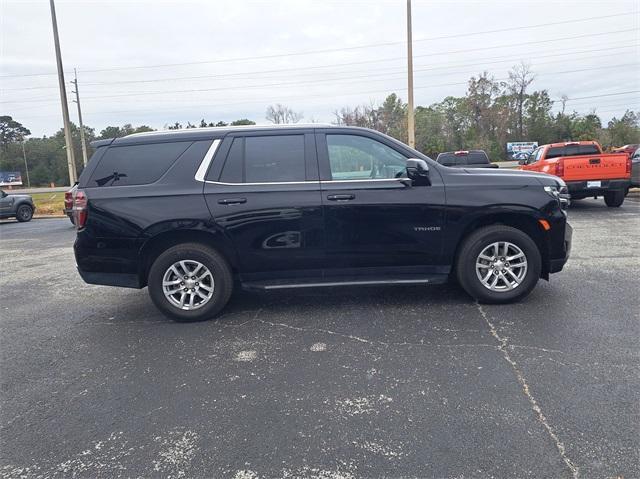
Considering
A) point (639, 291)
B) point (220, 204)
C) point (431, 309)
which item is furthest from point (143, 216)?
point (639, 291)

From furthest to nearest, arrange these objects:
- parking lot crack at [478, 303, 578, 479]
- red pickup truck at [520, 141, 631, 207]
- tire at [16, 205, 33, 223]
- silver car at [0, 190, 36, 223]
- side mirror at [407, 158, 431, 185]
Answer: tire at [16, 205, 33, 223] → silver car at [0, 190, 36, 223] → red pickup truck at [520, 141, 631, 207] → side mirror at [407, 158, 431, 185] → parking lot crack at [478, 303, 578, 479]

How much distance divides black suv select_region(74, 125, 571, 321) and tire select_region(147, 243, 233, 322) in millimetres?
10

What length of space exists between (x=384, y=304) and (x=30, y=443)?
11.0 ft

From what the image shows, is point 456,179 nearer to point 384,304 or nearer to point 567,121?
point 384,304

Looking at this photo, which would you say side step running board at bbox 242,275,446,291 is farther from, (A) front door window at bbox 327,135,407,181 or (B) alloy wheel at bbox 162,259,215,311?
(A) front door window at bbox 327,135,407,181

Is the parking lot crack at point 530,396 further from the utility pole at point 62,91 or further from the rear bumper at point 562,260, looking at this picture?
the utility pole at point 62,91

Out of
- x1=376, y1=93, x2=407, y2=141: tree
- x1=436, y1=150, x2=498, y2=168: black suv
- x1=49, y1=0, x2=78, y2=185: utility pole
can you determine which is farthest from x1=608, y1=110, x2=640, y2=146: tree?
x1=49, y1=0, x2=78, y2=185: utility pole

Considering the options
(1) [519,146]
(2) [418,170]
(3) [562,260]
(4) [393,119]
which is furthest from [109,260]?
(1) [519,146]

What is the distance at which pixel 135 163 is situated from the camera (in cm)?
468

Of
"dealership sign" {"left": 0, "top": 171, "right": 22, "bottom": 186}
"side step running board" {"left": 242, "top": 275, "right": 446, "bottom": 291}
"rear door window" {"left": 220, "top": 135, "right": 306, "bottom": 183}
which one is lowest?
"side step running board" {"left": 242, "top": 275, "right": 446, "bottom": 291}

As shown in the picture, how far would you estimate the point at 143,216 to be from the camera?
454cm

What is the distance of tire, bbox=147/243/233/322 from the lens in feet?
15.1

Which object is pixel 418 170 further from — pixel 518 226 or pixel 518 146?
pixel 518 146

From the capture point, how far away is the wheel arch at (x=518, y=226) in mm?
4766
